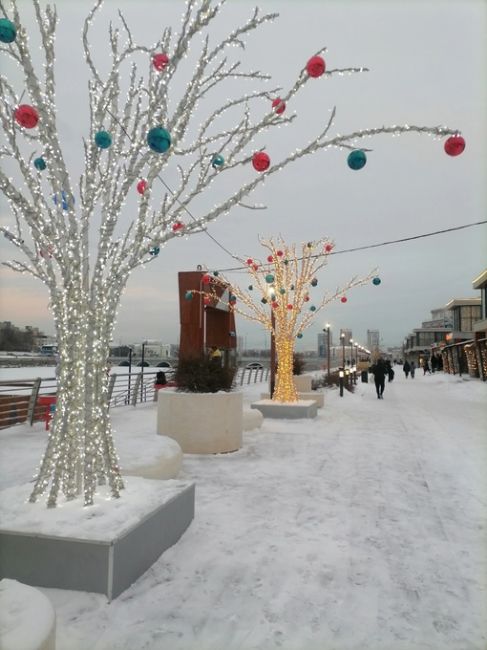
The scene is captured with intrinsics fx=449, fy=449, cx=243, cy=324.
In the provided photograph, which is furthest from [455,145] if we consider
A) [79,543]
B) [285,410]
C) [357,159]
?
[285,410]

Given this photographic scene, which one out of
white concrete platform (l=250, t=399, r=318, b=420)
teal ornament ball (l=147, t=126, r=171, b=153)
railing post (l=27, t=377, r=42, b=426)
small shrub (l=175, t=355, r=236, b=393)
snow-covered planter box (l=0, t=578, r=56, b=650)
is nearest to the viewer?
snow-covered planter box (l=0, t=578, r=56, b=650)

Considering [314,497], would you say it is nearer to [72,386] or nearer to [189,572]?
[189,572]

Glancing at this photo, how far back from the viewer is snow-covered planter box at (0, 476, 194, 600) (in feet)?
9.20

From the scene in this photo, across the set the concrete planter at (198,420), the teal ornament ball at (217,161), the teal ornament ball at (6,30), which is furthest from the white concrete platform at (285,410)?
the teal ornament ball at (6,30)

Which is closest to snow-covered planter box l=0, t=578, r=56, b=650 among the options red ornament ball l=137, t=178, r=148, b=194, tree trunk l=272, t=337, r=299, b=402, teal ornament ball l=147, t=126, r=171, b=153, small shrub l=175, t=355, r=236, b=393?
teal ornament ball l=147, t=126, r=171, b=153

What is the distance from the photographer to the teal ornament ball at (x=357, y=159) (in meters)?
3.20

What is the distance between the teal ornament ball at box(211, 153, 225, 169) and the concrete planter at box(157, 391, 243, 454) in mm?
4039

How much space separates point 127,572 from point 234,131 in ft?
11.3

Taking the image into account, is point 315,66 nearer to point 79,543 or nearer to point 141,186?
point 141,186

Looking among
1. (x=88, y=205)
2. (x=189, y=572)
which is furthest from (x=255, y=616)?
(x=88, y=205)

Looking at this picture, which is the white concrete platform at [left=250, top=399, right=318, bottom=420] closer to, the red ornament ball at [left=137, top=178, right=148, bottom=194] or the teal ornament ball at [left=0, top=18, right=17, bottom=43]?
the red ornament ball at [left=137, top=178, right=148, bottom=194]

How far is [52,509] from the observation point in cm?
322

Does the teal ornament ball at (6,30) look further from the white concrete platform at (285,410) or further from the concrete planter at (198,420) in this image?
the white concrete platform at (285,410)

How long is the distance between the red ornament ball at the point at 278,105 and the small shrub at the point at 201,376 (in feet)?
14.5
